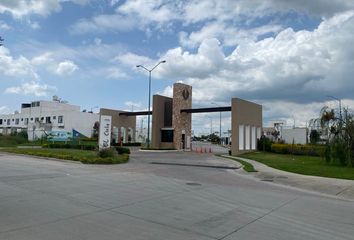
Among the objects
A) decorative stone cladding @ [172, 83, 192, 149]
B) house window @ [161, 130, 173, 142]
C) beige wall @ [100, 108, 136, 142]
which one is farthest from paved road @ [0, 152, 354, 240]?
beige wall @ [100, 108, 136, 142]

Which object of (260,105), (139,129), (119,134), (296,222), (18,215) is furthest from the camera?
(139,129)

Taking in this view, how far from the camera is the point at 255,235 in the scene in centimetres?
698

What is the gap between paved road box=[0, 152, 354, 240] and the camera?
687 centimetres

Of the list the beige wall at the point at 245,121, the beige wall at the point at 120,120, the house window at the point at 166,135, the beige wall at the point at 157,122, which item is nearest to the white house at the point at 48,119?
the beige wall at the point at 120,120

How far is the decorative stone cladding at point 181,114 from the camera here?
4788 centimetres

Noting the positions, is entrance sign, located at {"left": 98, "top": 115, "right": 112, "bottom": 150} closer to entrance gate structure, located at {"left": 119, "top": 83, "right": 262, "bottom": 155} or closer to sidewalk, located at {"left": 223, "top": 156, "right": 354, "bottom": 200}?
sidewalk, located at {"left": 223, "top": 156, "right": 354, "bottom": 200}

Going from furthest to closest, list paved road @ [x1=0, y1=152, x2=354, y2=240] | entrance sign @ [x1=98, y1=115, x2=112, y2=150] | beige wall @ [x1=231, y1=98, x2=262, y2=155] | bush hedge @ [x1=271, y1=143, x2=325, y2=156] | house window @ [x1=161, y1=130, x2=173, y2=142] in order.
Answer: house window @ [x1=161, y1=130, x2=173, y2=142], bush hedge @ [x1=271, y1=143, x2=325, y2=156], beige wall @ [x1=231, y1=98, x2=262, y2=155], entrance sign @ [x1=98, y1=115, x2=112, y2=150], paved road @ [x1=0, y1=152, x2=354, y2=240]

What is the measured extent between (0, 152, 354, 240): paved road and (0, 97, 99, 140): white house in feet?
214

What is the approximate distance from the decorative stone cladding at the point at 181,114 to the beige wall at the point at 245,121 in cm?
1016

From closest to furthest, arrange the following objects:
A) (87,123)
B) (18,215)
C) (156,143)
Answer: (18,215) < (156,143) < (87,123)

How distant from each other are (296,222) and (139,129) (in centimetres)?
9489

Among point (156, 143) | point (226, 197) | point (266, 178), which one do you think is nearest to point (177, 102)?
point (156, 143)

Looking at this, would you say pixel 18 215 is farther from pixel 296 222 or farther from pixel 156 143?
pixel 156 143

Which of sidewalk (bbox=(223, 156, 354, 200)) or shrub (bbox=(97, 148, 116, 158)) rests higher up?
shrub (bbox=(97, 148, 116, 158))
